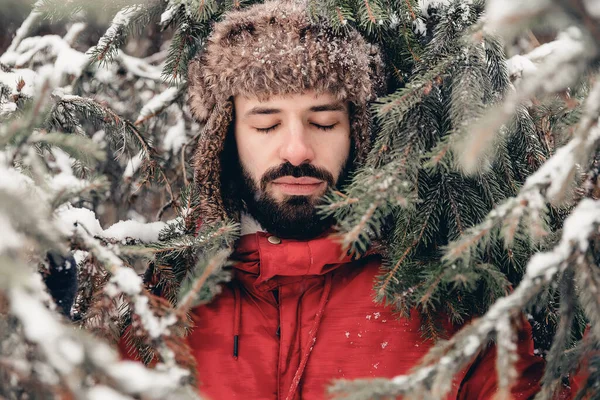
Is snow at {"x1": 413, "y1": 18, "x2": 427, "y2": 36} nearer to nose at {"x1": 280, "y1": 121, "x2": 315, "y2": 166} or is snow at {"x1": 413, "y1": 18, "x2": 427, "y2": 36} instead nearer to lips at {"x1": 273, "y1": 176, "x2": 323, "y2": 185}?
nose at {"x1": 280, "y1": 121, "x2": 315, "y2": 166}

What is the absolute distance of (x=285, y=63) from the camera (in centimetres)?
228

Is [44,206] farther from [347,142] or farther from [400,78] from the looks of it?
[400,78]

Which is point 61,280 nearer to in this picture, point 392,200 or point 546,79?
point 392,200

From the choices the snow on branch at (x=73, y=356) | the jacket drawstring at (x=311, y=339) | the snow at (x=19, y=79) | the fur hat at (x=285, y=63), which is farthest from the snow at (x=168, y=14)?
the snow on branch at (x=73, y=356)

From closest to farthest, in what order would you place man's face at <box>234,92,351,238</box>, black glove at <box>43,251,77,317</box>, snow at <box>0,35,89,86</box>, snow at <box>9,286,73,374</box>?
1. snow at <box>9,286,73,374</box>
2. black glove at <box>43,251,77,317</box>
3. man's face at <box>234,92,351,238</box>
4. snow at <box>0,35,89,86</box>

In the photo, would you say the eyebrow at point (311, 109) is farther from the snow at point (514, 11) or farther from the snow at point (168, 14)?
the snow at point (514, 11)

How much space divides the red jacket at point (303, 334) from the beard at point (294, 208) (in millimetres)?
96

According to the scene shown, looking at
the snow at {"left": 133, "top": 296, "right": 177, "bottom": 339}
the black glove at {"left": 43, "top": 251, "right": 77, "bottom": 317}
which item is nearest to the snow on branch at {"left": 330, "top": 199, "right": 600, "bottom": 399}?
the snow at {"left": 133, "top": 296, "right": 177, "bottom": 339}

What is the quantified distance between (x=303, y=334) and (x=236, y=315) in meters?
0.29

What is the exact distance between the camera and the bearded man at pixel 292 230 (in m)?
2.15

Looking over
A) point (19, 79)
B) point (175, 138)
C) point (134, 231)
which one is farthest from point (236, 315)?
point (175, 138)

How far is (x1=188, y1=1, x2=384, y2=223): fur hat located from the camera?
2289mm

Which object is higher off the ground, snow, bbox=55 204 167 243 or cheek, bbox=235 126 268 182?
cheek, bbox=235 126 268 182

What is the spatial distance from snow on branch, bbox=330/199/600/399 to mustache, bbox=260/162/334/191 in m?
1.31
